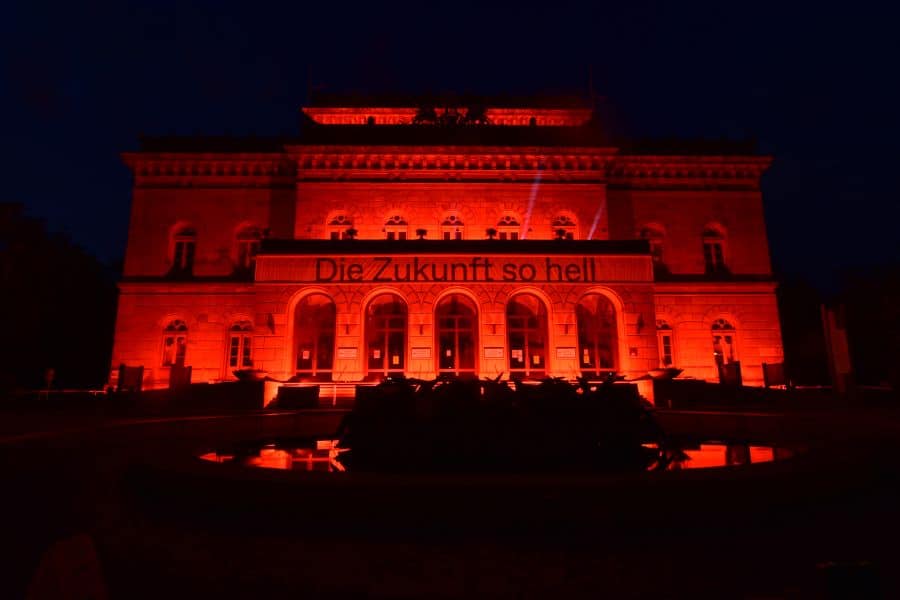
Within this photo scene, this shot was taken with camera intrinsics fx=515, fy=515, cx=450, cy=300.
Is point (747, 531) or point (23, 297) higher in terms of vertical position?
point (23, 297)

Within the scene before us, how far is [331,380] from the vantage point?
65.6 ft

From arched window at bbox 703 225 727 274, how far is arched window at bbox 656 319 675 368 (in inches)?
178

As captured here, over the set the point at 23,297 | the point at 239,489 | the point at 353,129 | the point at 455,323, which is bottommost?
the point at 239,489

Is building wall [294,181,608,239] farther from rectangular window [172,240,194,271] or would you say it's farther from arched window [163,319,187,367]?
arched window [163,319,187,367]

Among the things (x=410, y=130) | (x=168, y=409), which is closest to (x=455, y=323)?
(x=168, y=409)

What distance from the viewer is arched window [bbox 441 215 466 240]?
26.3 m

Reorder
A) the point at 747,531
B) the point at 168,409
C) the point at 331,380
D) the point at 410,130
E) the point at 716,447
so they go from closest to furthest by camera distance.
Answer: the point at 747,531 < the point at 716,447 < the point at 168,409 < the point at 331,380 < the point at 410,130

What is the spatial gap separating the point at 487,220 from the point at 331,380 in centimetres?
1153

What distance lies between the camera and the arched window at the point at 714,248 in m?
27.8

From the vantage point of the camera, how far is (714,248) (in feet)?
92.2

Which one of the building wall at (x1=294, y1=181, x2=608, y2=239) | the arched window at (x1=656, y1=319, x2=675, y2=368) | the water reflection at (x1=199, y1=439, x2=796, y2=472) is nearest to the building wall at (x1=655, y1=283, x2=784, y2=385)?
the arched window at (x1=656, y1=319, x2=675, y2=368)

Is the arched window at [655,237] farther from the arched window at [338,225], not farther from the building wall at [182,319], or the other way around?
the building wall at [182,319]

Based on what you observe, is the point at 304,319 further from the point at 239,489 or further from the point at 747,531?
the point at 747,531

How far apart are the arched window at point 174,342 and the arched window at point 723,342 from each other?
86.5 feet
